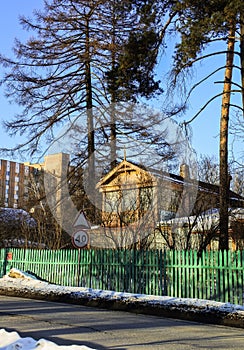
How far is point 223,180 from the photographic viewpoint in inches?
624

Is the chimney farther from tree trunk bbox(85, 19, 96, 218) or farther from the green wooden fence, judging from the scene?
the green wooden fence

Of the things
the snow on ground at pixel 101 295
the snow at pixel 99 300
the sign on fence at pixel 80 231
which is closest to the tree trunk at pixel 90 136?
the snow on ground at pixel 101 295

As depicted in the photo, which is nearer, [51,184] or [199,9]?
[199,9]

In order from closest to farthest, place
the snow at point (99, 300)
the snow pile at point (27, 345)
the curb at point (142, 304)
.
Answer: the snow pile at point (27, 345) < the snow at point (99, 300) < the curb at point (142, 304)

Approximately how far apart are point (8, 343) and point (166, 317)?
531 centimetres

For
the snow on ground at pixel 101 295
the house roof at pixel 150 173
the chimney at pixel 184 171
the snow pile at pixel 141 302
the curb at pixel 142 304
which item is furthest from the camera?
the chimney at pixel 184 171

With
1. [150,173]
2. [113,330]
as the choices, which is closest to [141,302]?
[113,330]

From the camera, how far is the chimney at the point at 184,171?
21.4 meters

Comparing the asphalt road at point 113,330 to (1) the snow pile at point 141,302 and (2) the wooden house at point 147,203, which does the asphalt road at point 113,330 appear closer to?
(1) the snow pile at point 141,302

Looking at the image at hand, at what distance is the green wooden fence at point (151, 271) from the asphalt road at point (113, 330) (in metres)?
2.66

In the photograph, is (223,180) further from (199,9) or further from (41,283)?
(41,283)

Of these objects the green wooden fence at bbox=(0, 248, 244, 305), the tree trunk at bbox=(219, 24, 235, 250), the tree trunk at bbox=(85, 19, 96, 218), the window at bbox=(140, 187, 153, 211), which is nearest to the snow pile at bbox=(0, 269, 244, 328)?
the green wooden fence at bbox=(0, 248, 244, 305)

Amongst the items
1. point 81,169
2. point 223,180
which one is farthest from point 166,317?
point 81,169

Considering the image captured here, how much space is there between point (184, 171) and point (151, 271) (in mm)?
7963
